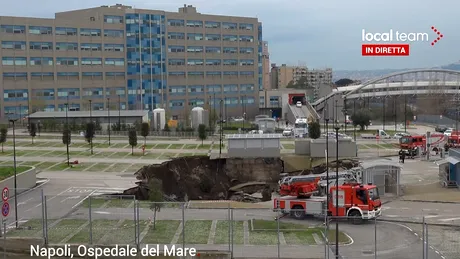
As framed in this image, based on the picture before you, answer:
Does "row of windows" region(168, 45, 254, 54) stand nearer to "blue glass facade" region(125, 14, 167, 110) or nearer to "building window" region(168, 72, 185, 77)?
"blue glass facade" region(125, 14, 167, 110)

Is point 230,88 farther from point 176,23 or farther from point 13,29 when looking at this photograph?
point 13,29

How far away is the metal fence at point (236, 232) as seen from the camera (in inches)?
833

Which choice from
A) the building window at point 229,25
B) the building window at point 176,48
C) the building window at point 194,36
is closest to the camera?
the building window at point 176,48

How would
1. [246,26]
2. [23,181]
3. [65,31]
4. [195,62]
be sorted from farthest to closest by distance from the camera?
1. [246,26]
2. [195,62]
3. [65,31]
4. [23,181]

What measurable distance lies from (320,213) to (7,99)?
73532 millimetres

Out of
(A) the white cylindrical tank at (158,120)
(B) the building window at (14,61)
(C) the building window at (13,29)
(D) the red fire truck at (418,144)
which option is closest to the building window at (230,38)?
(A) the white cylindrical tank at (158,120)

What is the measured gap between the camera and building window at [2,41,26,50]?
88000 millimetres

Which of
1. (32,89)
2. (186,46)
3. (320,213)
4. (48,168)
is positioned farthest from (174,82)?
(320,213)

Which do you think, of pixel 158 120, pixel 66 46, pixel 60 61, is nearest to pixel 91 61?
pixel 66 46

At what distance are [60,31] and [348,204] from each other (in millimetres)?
75574

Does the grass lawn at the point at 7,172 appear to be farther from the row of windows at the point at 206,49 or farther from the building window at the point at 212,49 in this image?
the building window at the point at 212,49

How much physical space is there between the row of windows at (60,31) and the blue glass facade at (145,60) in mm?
2659

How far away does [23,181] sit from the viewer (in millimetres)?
35625

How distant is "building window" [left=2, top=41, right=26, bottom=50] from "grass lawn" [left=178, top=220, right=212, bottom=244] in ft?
236
